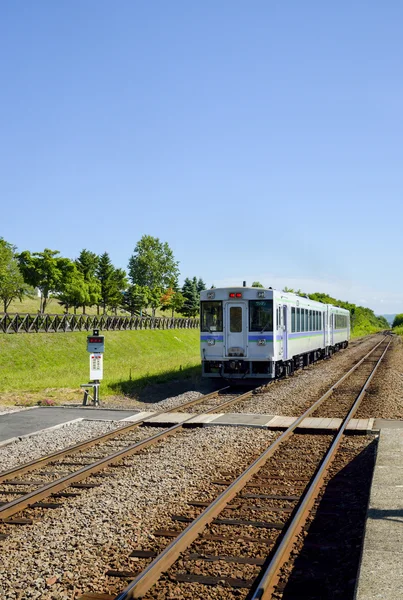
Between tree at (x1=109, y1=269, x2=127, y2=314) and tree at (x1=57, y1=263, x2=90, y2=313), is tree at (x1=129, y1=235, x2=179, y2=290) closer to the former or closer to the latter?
tree at (x1=109, y1=269, x2=127, y2=314)

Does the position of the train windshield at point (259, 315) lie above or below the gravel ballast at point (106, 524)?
above

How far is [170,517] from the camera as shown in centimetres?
695

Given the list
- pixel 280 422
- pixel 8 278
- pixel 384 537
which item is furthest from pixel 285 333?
pixel 8 278

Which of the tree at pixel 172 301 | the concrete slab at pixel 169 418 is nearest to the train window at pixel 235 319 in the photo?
the concrete slab at pixel 169 418

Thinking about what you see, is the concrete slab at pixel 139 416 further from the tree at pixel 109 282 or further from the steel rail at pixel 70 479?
the tree at pixel 109 282

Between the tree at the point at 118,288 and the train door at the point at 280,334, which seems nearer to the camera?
the train door at the point at 280,334

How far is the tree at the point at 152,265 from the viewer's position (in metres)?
90.1

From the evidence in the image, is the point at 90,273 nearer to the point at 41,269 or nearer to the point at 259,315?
the point at 41,269

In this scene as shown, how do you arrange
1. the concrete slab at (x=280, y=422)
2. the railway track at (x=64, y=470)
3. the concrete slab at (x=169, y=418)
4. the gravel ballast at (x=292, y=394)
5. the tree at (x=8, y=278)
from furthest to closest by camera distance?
the tree at (x=8, y=278) < the gravel ballast at (x=292, y=394) < the concrete slab at (x=169, y=418) < the concrete slab at (x=280, y=422) < the railway track at (x=64, y=470)

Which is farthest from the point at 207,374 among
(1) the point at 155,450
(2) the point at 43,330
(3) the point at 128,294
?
(3) the point at 128,294

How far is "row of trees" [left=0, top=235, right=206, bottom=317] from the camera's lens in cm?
4862

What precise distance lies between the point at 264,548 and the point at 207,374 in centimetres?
1427

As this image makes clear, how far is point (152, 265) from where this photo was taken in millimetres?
89875

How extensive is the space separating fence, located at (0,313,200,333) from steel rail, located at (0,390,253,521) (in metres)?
24.4
